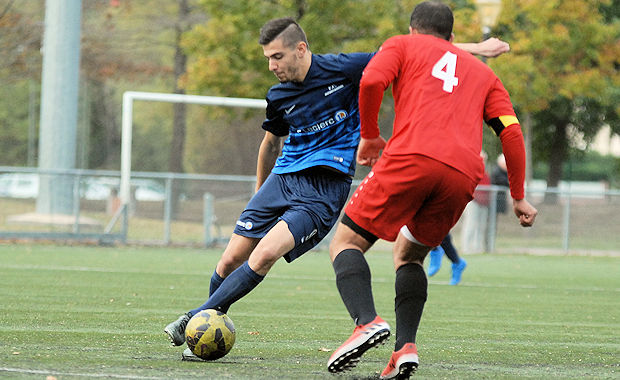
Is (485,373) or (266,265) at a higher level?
(266,265)

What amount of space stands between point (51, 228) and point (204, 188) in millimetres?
3280

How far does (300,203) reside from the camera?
18.9 ft

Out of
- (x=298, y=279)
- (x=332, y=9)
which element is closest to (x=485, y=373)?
(x=298, y=279)

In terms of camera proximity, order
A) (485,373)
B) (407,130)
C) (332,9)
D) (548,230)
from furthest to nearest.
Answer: (332,9)
(548,230)
(485,373)
(407,130)

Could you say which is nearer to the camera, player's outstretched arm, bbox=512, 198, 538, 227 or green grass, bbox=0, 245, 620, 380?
player's outstretched arm, bbox=512, 198, 538, 227

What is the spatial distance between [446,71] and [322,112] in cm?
115

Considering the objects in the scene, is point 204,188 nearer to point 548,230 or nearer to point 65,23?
point 65,23

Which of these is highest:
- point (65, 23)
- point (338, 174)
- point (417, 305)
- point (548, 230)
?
point (65, 23)

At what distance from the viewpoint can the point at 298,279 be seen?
508 inches

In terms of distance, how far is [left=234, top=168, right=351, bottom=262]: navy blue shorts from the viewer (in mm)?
5758

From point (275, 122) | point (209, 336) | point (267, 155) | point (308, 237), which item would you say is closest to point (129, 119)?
point (267, 155)

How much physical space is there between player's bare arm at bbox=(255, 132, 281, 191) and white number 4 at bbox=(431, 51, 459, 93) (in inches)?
61.2

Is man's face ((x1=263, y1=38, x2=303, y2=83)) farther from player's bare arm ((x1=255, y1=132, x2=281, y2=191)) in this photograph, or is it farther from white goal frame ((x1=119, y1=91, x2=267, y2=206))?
white goal frame ((x1=119, y1=91, x2=267, y2=206))

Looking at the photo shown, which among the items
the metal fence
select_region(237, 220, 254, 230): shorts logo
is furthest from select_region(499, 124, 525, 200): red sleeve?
the metal fence
